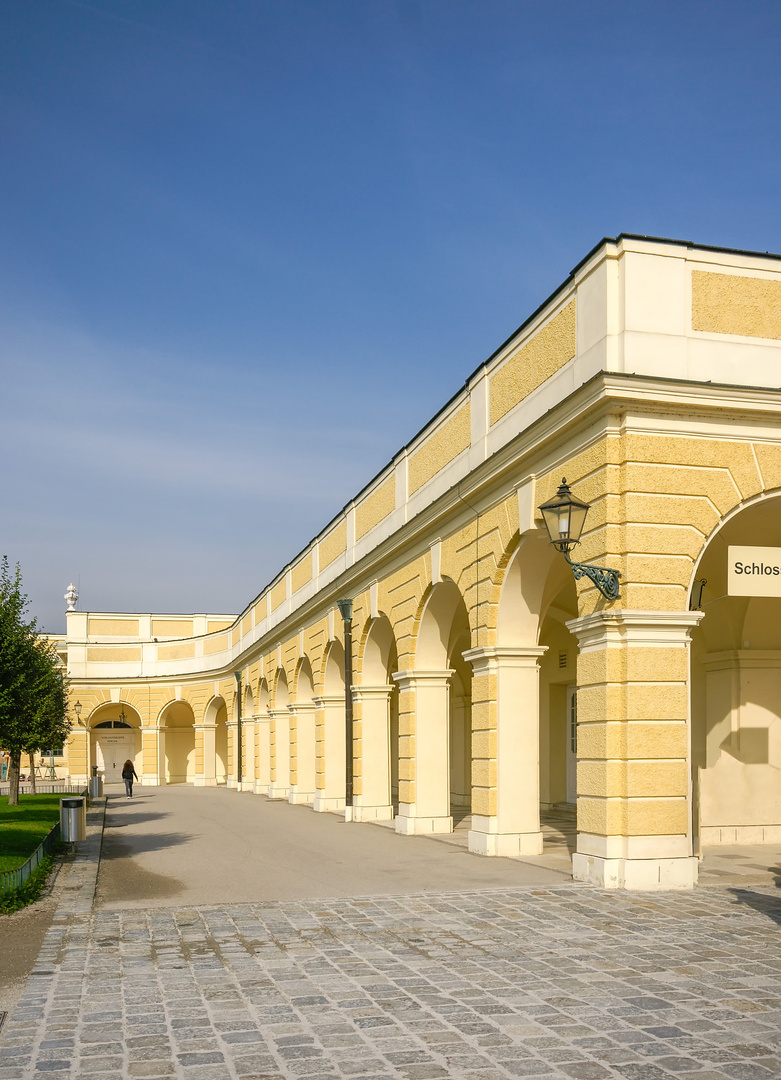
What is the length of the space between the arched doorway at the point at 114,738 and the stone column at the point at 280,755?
76.8 feet

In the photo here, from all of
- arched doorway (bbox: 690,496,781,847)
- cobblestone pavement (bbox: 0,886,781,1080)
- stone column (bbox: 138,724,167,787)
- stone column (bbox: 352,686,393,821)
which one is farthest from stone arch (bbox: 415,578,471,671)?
stone column (bbox: 138,724,167,787)

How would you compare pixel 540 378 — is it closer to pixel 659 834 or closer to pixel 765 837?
pixel 659 834

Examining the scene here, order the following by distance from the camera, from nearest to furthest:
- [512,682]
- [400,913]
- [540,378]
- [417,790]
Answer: [400,913], [540,378], [512,682], [417,790]

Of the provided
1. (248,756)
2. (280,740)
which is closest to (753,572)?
(280,740)

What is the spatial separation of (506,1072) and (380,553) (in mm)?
15138

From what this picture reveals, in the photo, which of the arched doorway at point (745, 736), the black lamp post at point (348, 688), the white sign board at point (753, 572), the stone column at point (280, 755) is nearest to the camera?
the white sign board at point (753, 572)

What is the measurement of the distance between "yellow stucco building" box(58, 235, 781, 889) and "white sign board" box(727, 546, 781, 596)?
1.3 inches

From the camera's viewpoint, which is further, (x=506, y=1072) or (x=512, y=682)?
(x=512, y=682)

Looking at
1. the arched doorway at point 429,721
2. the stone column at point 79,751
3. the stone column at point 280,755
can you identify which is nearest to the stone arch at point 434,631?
the arched doorway at point 429,721

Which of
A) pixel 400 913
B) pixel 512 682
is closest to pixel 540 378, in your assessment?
pixel 512 682

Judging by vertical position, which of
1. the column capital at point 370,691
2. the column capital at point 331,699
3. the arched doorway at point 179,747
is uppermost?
the column capital at point 370,691

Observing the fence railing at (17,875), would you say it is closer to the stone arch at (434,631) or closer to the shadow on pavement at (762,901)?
the shadow on pavement at (762,901)

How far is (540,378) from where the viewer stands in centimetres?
1328

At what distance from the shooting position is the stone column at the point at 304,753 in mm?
28750
